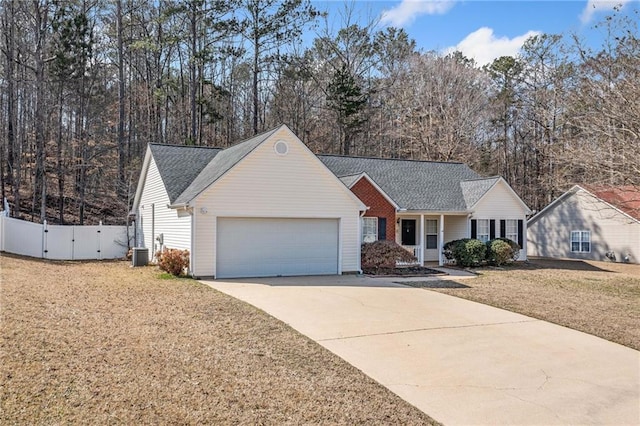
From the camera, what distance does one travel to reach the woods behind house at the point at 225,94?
27.0 meters

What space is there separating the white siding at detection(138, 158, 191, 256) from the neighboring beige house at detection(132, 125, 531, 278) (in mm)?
Result: 37

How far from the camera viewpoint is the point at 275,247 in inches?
635

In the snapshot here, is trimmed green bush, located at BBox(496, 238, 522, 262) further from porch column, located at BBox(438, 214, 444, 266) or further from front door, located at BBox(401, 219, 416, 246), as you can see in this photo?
front door, located at BBox(401, 219, 416, 246)

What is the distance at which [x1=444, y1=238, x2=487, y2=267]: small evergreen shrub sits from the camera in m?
20.4

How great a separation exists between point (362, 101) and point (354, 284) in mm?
21385

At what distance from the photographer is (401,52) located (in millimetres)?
35938

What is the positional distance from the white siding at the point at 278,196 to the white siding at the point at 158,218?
746 millimetres

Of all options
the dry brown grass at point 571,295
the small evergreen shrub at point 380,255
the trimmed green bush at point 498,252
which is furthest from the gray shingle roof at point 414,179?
the dry brown grass at point 571,295

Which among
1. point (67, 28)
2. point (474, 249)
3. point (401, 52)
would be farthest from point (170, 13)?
point (474, 249)

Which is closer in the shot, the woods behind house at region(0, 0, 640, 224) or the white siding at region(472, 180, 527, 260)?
the white siding at region(472, 180, 527, 260)

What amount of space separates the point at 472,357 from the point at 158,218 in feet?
48.3

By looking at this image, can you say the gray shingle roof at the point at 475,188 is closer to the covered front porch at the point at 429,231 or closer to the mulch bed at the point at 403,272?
the covered front porch at the point at 429,231

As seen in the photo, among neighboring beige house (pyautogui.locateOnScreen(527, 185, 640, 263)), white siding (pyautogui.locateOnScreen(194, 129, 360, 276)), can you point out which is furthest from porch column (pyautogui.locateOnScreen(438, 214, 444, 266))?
neighboring beige house (pyautogui.locateOnScreen(527, 185, 640, 263))

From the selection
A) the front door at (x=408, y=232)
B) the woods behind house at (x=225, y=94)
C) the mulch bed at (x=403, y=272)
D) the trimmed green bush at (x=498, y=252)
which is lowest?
the mulch bed at (x=403, y=272)
